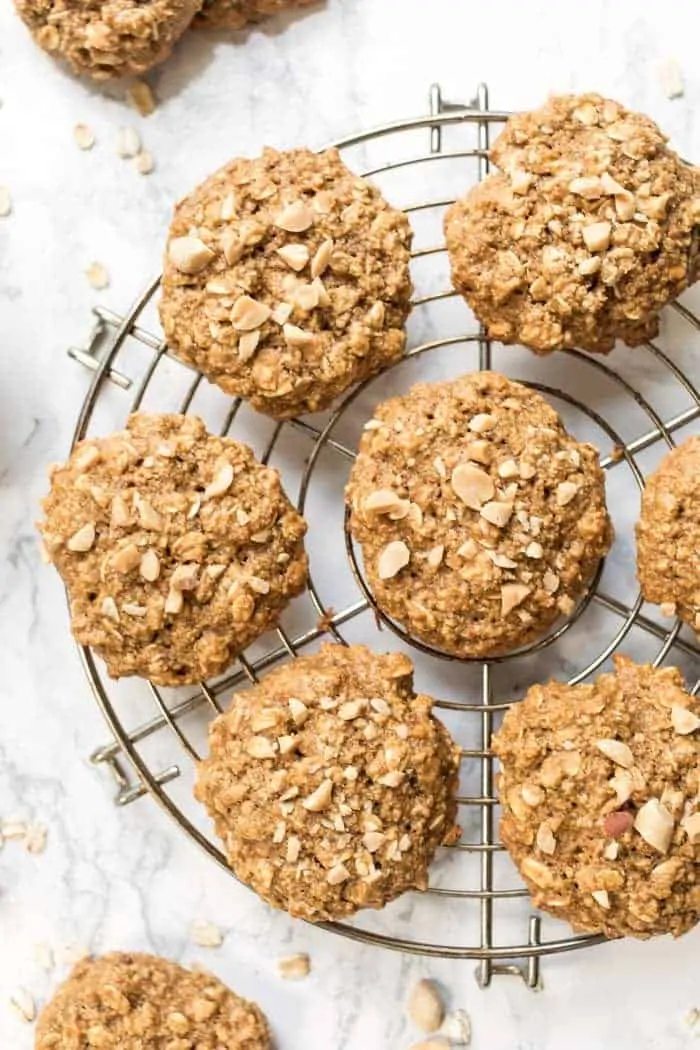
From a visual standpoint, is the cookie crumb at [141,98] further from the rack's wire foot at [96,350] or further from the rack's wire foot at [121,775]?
the rack's wire foot at [121,775]

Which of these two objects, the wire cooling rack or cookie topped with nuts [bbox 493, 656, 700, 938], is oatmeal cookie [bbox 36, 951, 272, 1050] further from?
cookie topped with nuts [bbox 493, 656, 700, 938]

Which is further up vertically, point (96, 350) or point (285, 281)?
point (285, 281)

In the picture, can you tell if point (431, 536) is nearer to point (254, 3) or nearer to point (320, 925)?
point (320, 925)

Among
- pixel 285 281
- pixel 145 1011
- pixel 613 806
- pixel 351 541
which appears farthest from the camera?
pixel 351 541

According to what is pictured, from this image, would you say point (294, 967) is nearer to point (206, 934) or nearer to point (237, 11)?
point (206, 934)

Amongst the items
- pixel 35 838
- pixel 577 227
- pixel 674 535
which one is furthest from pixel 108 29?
pixel 35 838

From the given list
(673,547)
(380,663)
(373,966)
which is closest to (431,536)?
(380,663)
